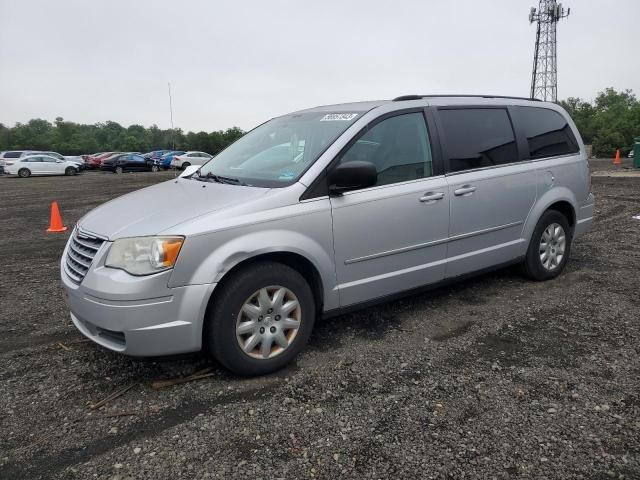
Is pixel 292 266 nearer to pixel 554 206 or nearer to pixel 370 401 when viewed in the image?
pixel 370 401

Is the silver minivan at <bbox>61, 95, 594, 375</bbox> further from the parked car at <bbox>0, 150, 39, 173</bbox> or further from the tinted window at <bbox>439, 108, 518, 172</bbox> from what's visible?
the parked car at <bbox>0, 150, 39, 173</bbox>

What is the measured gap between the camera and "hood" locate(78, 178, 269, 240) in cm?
308

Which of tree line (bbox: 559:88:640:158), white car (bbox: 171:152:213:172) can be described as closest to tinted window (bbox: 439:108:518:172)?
white car (bbox: 171:152:213:172)

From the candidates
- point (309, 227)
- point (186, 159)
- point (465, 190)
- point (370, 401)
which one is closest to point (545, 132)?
point (465, 190)

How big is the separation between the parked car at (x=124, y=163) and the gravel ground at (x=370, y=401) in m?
32.1

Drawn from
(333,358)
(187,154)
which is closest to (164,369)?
(333,358)

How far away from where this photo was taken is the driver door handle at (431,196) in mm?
3934

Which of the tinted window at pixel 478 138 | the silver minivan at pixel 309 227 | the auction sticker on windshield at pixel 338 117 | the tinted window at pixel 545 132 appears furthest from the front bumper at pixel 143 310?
the tinted window at pixel 545 132

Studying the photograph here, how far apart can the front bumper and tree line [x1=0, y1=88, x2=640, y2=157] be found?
204ft

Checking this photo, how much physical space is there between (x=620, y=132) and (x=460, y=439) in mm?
78080

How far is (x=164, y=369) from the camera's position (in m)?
3.43

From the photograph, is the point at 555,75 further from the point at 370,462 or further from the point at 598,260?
the point at 370,462

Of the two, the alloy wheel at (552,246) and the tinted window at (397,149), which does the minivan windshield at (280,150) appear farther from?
the alloy wheel at (552,246)

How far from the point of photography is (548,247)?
5152 millimetres
